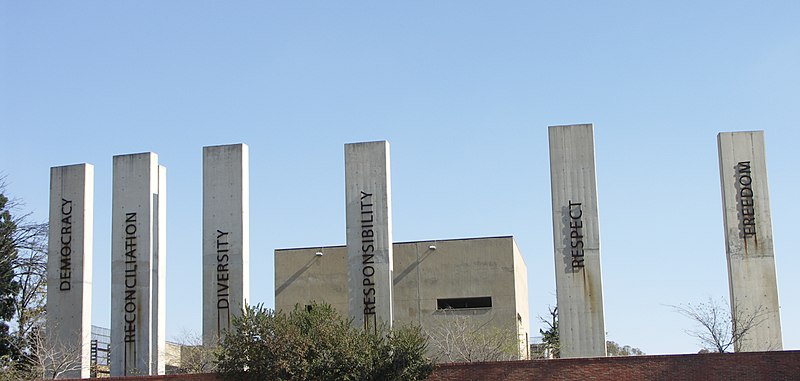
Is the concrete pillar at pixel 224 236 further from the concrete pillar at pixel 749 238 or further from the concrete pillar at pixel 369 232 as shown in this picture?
the concrete pillar at pixel 749 238

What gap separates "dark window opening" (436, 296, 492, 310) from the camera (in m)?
53.0

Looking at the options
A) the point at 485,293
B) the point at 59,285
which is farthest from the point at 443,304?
the point at 59,285

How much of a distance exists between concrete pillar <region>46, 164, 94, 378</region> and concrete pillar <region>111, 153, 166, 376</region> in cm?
102

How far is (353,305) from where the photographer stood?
3778 cm

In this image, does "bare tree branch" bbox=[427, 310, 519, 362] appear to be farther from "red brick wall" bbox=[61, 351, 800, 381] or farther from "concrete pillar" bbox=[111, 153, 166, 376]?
"concrete pillar" bbox=[111, 153, 166, 376]

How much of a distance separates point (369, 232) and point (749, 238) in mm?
12360

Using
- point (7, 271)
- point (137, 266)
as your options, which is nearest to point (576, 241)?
point (137, 266)

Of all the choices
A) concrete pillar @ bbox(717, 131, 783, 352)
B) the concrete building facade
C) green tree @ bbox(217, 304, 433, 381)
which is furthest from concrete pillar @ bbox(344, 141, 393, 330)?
the concrete building facade

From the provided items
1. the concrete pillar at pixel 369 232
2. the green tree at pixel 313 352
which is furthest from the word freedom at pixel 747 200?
the concrete pillar at pixel 369 232

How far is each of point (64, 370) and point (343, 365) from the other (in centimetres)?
1138

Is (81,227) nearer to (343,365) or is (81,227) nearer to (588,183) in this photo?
(343,365)

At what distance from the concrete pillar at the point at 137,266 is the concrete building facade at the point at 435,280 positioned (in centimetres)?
1476

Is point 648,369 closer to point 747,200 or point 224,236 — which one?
point 747,200

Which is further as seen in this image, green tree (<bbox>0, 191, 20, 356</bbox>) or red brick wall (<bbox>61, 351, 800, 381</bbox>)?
green tree (<bbox>0, 191, 20, 356</bbox>)
